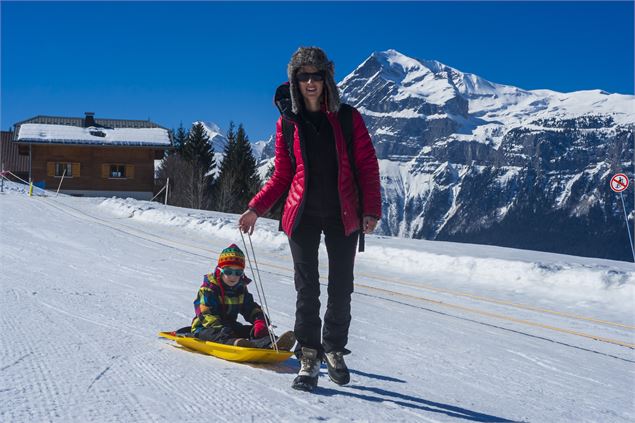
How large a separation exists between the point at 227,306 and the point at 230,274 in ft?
0.85

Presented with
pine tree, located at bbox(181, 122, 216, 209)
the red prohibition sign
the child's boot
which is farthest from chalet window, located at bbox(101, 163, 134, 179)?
the child's boot

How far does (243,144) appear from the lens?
5272 cm

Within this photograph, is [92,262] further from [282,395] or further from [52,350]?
[282,395]

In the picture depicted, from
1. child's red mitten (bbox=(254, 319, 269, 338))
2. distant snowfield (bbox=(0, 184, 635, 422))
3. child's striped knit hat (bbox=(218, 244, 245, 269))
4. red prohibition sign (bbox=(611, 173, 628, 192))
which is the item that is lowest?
distant snowfield (bbox=(0, 184, 635, 422))

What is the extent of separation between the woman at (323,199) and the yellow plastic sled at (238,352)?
36 cm

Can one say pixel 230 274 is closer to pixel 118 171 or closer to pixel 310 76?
pixel 310 76

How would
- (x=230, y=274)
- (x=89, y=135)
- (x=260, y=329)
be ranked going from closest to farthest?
(x=260, y=329) → (x=230, y=274) → (x=89, y=135)

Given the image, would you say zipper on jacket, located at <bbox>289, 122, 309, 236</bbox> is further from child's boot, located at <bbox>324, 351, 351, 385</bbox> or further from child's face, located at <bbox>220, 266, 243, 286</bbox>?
child's face, located at <bbox>220, 266, 243, 286</bbox>

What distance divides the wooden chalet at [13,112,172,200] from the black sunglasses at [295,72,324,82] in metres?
39.2

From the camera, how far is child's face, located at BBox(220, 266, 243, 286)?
4.55 meters

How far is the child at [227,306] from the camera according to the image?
4.42 metres

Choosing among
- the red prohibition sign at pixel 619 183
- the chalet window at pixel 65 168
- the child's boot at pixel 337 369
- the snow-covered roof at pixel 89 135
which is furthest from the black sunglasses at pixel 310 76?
the chalet window at pixel 65 168

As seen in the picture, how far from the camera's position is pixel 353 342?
18.4 ft

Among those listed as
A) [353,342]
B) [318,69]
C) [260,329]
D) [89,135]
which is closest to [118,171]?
[89,135]
